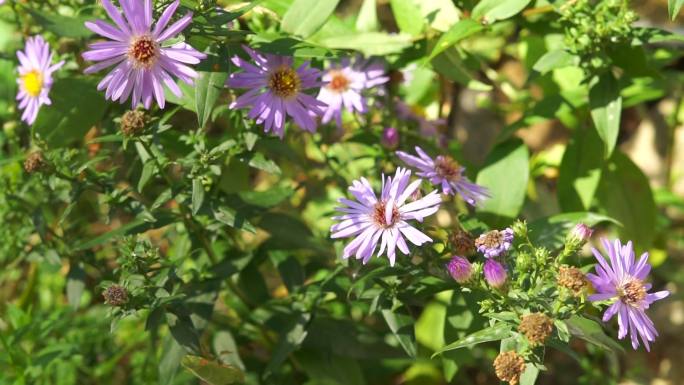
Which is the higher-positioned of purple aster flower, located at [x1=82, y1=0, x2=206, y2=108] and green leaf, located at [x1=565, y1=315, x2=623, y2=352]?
purple aster flower, located at [x1=82, y1=0, x2=206, y2=108]

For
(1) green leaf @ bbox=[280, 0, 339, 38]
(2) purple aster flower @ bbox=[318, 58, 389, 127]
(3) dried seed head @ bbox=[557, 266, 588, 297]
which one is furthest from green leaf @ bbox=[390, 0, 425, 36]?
(3) dried seed head @ bbox=[557, 266, 588, 297]

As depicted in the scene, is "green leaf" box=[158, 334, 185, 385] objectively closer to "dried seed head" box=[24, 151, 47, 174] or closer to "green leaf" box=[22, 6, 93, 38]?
"dried seed head" box=[24, 151, 47, 174]

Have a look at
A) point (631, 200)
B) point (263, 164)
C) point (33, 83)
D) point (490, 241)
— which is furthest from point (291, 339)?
point (631, 200)

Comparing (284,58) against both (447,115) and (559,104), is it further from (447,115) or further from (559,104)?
(447,115)

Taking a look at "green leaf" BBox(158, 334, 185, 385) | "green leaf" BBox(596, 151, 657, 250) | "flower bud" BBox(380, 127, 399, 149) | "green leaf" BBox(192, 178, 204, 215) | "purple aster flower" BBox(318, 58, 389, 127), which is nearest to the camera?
"green leaf" BBox(192, 178, 204, 215)

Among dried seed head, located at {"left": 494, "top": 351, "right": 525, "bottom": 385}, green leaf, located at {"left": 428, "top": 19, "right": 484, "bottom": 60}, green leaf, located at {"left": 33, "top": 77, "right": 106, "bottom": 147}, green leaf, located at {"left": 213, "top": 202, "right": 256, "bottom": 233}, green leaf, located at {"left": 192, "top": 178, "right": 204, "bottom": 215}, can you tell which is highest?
green leaf, located at {"left": 33, "top": 77, "right": 106, "bottom": 147}

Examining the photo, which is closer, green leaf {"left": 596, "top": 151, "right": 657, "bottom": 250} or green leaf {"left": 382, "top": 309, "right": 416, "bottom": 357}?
green leaf {"left": 382, "top": 309, "right": 416, "bottom": 357}

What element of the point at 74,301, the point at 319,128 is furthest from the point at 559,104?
the point at 74,301
